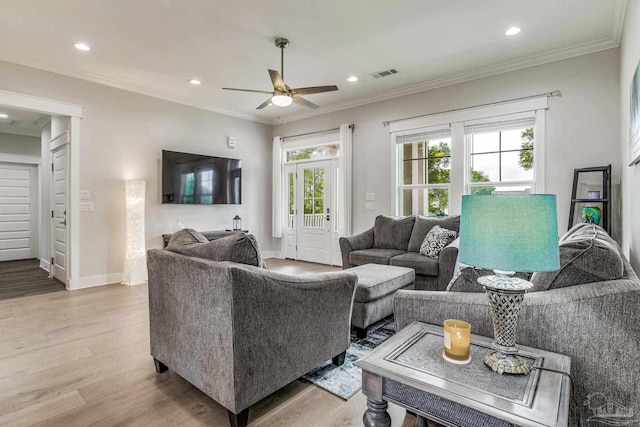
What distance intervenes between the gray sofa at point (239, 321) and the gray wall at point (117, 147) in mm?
3177

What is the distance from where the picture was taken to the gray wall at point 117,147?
441cm

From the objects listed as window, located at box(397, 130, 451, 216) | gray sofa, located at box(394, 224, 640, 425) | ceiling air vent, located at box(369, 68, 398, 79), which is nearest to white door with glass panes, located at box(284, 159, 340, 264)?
window, located at box(397, 130, 451, 216)

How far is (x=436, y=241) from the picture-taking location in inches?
156

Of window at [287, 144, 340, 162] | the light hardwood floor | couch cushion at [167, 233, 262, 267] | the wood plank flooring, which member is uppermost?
window at [287, 144, 340, 162]

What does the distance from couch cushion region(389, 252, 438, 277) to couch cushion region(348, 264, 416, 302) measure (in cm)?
44

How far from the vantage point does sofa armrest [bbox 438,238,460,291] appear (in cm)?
352

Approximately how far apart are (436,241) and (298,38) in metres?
2.76

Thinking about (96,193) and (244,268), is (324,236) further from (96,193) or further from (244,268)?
(244,268)

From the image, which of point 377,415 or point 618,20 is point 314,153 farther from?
point 377,415

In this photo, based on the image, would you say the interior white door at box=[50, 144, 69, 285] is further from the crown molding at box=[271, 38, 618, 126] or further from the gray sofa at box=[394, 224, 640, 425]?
the gray sofa at box=[394, 224, 640, 425]

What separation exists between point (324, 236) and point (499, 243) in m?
5.19

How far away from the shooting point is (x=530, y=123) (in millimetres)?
4156

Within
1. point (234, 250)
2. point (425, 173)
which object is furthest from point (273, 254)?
point (234, 250)

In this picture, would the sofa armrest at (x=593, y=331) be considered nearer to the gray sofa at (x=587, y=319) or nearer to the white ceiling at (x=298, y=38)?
the gray sofa at (x=587, y=319)
